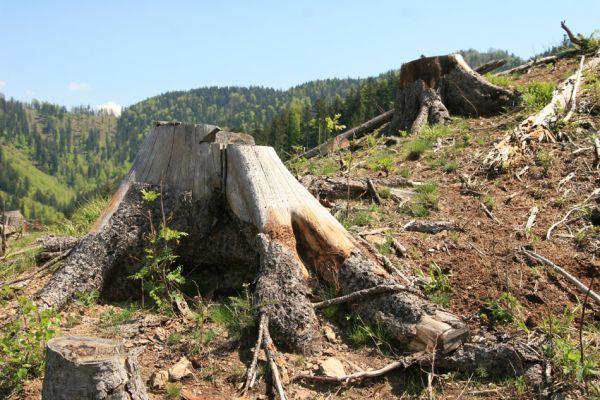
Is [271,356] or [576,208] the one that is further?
[576,208]

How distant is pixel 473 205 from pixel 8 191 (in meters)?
215

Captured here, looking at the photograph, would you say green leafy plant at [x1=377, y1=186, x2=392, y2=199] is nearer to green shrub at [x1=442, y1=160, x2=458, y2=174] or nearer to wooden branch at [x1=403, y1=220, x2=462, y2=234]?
wooden branch at [x1=403, y1=220, x2=462, y2=234]

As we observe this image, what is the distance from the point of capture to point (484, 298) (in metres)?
4.18

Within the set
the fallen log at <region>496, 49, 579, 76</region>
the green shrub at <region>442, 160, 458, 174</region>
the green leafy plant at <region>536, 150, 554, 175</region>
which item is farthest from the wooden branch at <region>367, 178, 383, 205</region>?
the fallen log at <region>496, 49, 579, 76</region>

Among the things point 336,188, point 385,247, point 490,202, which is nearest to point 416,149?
point 336,188

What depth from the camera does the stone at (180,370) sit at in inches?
140

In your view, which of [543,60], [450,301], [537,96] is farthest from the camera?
[543,60]

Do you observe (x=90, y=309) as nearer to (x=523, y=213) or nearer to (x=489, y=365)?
(x=489, y=365)

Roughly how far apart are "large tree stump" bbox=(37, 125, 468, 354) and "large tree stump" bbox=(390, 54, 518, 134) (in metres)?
6.72

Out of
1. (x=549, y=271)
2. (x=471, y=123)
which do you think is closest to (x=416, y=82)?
(x=471, y=123)

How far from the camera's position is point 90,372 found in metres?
2.76

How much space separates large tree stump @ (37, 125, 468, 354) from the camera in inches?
161

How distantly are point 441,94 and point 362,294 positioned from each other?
864 cm

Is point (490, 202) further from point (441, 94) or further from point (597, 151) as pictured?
point (441, 94)
